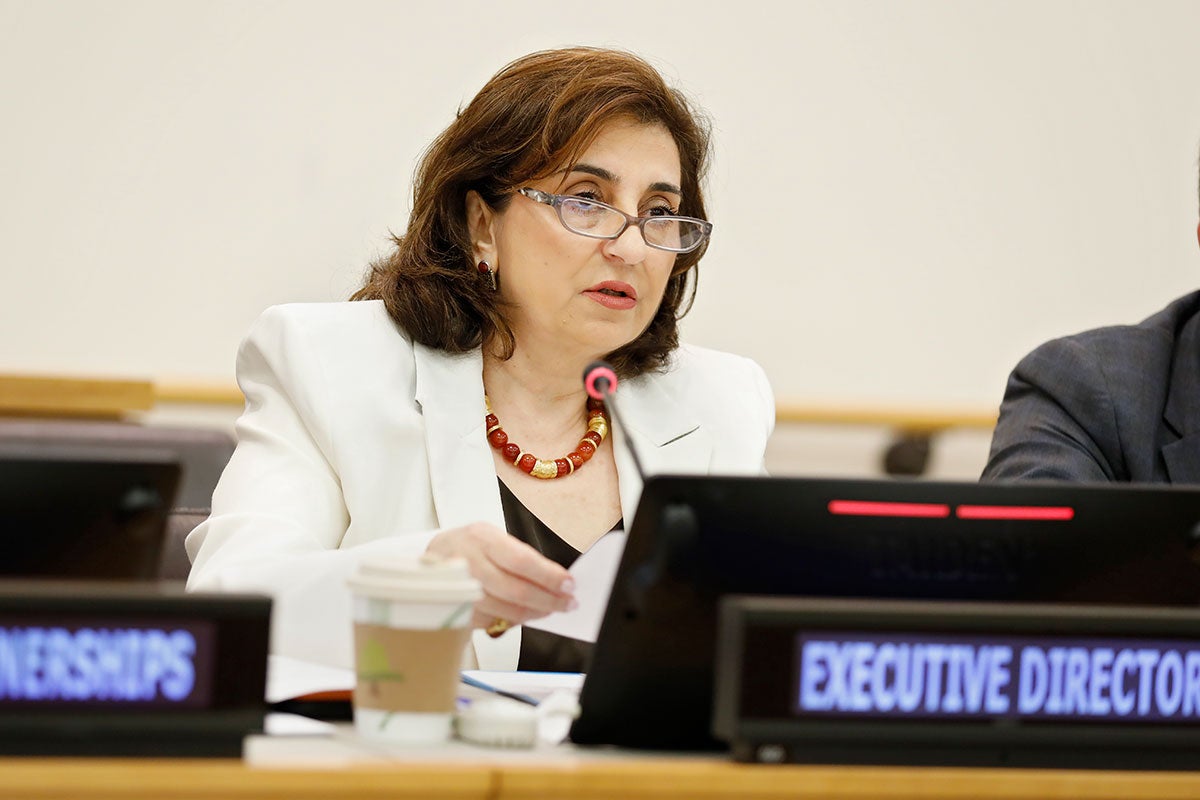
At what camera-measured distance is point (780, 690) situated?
2.70 ft

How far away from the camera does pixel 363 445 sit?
5.66ft

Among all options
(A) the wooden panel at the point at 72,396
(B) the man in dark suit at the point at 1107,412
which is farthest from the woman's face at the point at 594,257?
(A) the wooden panel at the point at 72,396

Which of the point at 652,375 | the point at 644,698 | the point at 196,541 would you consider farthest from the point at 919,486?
the point at 652,375

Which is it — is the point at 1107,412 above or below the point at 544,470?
above

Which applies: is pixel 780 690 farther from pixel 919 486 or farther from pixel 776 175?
pixel 776 175

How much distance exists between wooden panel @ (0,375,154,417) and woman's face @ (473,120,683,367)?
0.96m

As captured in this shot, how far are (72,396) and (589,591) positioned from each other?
1.31ft

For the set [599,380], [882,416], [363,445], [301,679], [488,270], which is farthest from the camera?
[882,416]

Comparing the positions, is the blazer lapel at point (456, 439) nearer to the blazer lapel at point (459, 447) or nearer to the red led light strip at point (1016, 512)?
the blazer lapel at point (459, 447)

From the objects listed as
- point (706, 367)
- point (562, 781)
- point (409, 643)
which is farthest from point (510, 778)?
point (706, 367)

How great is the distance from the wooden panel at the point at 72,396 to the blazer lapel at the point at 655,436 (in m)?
1.01

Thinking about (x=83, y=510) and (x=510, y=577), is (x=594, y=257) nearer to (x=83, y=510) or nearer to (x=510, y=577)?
(x=510, y=577)

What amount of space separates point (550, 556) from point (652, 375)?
33cm

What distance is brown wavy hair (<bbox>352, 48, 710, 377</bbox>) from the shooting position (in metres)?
1.89
